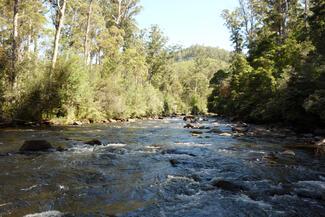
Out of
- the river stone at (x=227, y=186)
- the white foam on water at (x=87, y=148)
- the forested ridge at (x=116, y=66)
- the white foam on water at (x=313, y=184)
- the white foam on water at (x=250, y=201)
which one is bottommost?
the white foam on water at (x=250, y=201)

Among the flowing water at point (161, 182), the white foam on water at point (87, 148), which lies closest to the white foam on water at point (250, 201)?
the flowing water at point (161, 182)

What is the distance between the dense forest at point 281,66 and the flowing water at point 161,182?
8.36m

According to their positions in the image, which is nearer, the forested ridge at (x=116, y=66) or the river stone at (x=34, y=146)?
the river stone at (x=34, y=146)

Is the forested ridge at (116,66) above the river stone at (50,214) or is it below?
above

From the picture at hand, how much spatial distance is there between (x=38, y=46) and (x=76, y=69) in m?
17.7

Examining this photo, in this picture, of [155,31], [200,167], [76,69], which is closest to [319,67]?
[200,167]

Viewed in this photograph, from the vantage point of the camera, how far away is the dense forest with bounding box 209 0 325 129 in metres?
20.4

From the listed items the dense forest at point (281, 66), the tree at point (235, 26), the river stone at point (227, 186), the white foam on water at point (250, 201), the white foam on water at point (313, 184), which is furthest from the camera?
the tree at point (235, 26)

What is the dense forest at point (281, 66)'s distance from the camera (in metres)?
20.4

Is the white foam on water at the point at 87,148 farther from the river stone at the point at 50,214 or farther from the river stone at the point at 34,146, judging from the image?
the river stone at the point at 50,214

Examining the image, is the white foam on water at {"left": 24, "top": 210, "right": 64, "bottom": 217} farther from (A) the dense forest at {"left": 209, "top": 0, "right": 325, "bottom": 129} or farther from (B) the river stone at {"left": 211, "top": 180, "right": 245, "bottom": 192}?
(A) the dense forest at {"left": 209, "top": 0, "right": 325, "bottom": 129}

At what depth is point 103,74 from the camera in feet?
127

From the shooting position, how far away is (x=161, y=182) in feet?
31.2

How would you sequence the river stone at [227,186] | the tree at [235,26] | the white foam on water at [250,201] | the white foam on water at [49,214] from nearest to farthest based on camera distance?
the white foam on water at [49,214]
the white foam on water at [250,201]
the river stone at [227,186]
the tree at [235,26]
